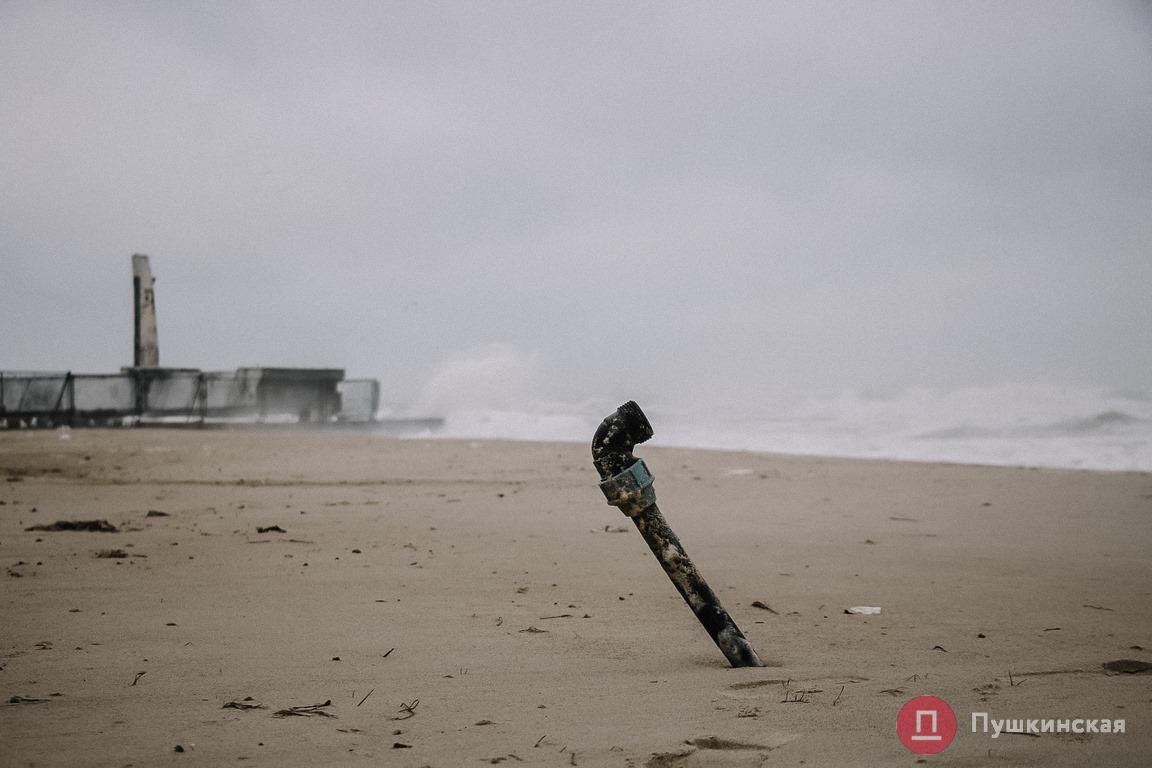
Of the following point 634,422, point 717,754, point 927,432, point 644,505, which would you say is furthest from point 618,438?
point 927,432

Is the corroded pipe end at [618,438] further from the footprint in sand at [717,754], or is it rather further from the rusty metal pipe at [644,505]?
the footprint in sand at [717,754]

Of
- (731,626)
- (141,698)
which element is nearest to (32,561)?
(141,698)

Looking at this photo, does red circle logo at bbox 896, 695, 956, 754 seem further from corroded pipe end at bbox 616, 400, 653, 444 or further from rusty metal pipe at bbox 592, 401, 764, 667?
corroded pipe end at bbox 616, 400, 653, 444

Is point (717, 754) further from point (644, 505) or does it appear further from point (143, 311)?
point (143, 311)

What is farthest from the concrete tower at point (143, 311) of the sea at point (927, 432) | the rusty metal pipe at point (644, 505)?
the rusty metal pipe at point (644, 505)

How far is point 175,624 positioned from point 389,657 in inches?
39.1

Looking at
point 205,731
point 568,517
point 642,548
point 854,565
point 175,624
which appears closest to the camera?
point 205,731

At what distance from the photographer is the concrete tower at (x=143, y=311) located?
2067 centimetres

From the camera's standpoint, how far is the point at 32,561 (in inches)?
183

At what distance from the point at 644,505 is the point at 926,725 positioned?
1002 mm

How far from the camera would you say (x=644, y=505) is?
2.79 meters

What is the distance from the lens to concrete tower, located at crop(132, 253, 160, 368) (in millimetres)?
20672

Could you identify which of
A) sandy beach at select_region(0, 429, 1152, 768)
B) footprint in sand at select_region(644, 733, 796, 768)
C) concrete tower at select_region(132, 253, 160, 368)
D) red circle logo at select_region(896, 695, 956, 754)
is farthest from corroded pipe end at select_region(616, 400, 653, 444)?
concrete tower at select_region(132, 253, 160, 368)

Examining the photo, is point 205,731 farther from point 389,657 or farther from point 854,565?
point 854,565
